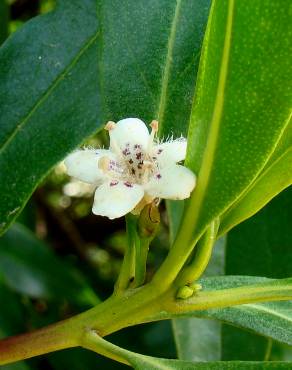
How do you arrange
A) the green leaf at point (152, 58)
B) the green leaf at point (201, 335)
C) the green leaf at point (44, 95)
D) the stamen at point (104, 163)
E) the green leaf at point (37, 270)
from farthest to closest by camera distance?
the green leaf at point (37, 270) → the green leaf at point (201, 335) → the green leaf at point (44, 95) → the green leaf at point (152, 58) → the stamen at point (104, 163)

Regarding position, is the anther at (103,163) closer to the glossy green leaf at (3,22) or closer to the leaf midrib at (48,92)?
the leaf midrib at (48,92)

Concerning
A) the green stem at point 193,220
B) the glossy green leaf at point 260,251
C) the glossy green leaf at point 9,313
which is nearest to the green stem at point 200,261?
the green stem at point 193,220

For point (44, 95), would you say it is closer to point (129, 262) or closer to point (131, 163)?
point (131, 163)

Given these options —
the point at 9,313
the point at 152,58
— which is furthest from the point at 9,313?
the point at 152,58

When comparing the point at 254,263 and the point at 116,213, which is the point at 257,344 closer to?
the point at 254,263

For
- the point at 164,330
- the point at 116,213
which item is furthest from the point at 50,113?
the point at 164,330

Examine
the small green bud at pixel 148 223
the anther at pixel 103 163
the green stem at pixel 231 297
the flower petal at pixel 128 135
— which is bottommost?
the green stem at pixel 231 297
